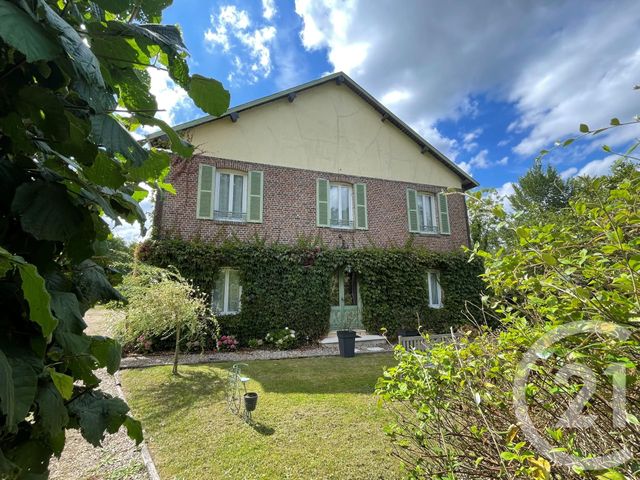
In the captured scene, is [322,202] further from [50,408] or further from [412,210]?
[50,408]

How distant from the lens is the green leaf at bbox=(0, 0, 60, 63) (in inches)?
23.0

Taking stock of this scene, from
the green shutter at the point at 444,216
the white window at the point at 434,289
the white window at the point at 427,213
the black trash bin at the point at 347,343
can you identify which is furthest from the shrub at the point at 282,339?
the green shutter at the point at 444,216

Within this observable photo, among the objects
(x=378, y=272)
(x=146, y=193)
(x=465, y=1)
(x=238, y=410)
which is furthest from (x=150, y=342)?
(x=465, y=1)

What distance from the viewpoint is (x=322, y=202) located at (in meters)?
11.9

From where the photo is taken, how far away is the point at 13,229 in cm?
85

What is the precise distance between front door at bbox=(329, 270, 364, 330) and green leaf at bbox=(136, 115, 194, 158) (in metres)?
10.6

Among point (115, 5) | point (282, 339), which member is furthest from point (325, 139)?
point (115, 5)

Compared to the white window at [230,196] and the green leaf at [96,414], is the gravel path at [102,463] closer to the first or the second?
the green leaf at [96,414]

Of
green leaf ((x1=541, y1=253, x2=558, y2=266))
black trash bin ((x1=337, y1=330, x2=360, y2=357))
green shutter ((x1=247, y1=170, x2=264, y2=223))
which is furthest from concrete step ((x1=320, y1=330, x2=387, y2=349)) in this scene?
green leaf ((x1=541, y1=253, x2=558, y2=266))

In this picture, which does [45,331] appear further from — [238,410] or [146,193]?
[238,410]

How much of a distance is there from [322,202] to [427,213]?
5065 mm

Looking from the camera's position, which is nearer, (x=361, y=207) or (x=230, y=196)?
(x=230, y=196)

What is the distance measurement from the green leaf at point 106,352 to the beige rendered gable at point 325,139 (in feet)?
33.6

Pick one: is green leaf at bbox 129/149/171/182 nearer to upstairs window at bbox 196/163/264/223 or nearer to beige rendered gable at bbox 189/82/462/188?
upstairs window at bbox 196/163/264/223
